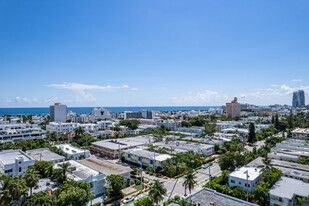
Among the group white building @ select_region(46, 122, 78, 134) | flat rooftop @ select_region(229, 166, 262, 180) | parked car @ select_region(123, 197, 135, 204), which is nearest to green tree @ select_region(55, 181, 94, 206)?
parked car @ select_region(123, 197, 135, 204)

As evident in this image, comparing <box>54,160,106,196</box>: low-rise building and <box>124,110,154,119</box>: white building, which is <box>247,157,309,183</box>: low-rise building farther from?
<box>124,110,154,119</box>: white building

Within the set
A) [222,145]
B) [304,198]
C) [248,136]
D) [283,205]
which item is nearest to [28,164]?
[283,205]

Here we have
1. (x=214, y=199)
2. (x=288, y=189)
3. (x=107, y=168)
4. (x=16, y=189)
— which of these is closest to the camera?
(x=16, y=189)

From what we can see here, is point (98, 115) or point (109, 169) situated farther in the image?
point (98, 115)

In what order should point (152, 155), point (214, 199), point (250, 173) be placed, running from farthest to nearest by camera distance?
point (152, 155) < point (250, 173) < point (214, 199)

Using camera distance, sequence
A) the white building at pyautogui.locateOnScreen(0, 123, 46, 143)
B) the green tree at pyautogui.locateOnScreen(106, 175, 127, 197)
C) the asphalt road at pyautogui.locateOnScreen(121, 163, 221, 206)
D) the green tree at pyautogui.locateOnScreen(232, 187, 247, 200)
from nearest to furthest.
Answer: the green tree at pyautogui.locateOnScreen(232, 187, 247, 200), the green tree at pyautogui.locateOnScreen(106, 175, 127, 197), the asphalt road at pyautogui.locateOnScreen(121, 163, 221, 206), the white building at pyautogui.locateOnScreen(0, 123, 46, 143)

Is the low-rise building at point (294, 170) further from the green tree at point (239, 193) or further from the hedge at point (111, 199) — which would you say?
the hedge at point (111, 199)

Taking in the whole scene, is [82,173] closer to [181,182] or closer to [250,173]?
[181,182]

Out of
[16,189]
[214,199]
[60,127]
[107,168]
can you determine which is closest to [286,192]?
[214,199]
